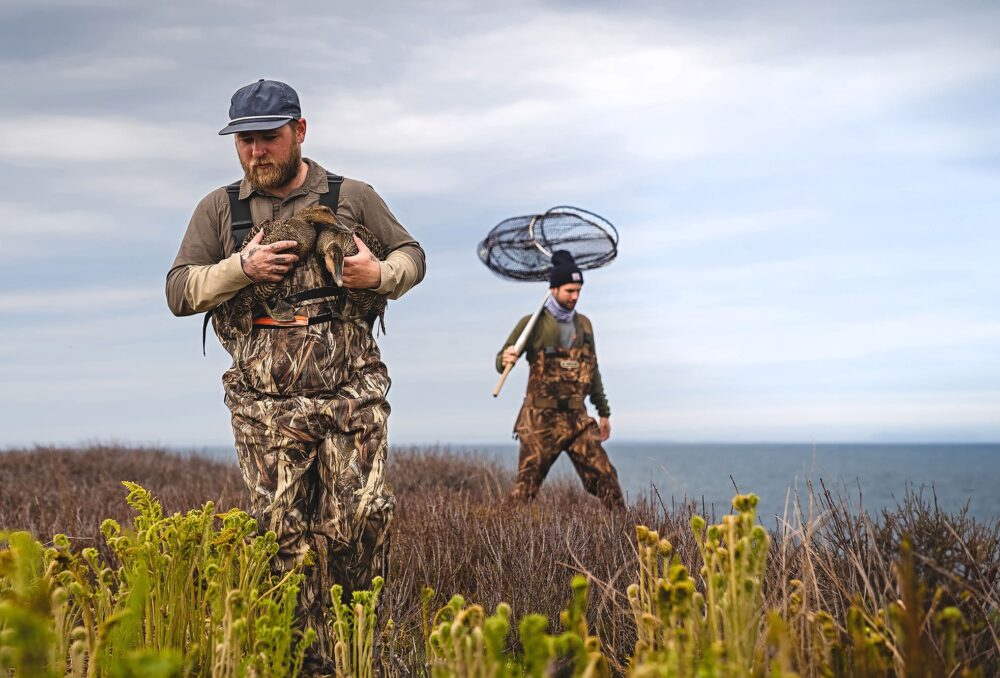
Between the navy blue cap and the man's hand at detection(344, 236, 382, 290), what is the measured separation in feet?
2.33

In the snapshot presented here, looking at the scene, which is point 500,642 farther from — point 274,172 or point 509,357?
point 509,357

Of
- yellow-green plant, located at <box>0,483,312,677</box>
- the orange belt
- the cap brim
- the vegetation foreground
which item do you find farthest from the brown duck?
yellow-green plant, located at <box>0,483,312,677</box>

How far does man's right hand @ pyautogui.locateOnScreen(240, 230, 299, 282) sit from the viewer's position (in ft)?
13.5

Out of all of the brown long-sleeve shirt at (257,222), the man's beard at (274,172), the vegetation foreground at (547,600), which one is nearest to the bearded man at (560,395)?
the vegetation foreground at (547,600)

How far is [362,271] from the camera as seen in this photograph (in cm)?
418

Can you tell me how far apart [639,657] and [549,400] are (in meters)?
6.32

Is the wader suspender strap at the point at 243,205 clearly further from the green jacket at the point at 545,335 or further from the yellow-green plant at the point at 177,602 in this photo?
the green jacket at the point at 545,335

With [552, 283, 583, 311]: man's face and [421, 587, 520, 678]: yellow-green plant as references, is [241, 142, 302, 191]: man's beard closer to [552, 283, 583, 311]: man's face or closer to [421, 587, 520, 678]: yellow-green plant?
[421, 587, 520, 678]: yellow-green plant

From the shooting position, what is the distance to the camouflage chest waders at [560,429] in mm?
8781

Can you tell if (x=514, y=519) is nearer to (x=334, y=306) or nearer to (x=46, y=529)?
(x=334, y=306)

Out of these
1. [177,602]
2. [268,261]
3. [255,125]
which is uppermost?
[255,125]

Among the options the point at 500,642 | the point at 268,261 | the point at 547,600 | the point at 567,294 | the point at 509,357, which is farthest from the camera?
the point at 567,294

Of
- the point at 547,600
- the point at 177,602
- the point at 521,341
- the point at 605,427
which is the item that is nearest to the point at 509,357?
the point at 521,341

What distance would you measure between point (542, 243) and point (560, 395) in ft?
5.29
